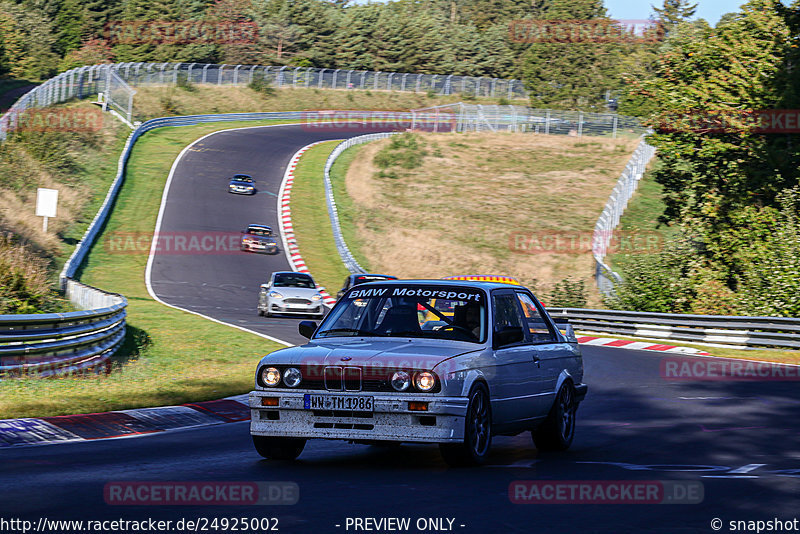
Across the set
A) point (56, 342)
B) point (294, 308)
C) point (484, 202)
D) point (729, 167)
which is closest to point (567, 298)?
point (729, 167)

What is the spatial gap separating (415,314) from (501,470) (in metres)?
1.66

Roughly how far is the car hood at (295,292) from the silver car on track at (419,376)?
1988 centimetres

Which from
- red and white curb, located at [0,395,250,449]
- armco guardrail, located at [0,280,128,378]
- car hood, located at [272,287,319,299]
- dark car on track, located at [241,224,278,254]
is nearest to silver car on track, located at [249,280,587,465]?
red and white curb, located at [0,395,250,449]

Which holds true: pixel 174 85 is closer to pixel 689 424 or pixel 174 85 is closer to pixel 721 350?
pixel 721 350

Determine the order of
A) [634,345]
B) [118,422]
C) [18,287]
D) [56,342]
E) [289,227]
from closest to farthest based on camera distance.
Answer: [118,422], [56,342], [18,287], [634,345], [289,227]

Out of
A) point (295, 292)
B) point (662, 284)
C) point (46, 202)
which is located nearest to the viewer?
point (295, 292)

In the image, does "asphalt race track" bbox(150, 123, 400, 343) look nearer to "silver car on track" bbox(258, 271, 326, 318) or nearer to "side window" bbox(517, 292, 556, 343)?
"silver car on track" bbox(258, 271, 326, 318)

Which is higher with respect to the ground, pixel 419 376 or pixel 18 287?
pixel 419 376

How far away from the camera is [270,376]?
8.54 meters

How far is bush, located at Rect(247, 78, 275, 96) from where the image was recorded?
89562 millimetres

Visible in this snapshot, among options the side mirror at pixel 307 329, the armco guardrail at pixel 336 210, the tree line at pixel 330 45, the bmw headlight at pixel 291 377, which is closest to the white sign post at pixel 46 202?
the armco guardrail at pixel 336 210

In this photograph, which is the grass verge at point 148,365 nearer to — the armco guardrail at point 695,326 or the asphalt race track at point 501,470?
the asphalt race track at point 501,470

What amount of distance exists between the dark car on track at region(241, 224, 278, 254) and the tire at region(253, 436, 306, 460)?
33.8 m

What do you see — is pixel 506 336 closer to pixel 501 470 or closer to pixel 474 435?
pixel 474 435
